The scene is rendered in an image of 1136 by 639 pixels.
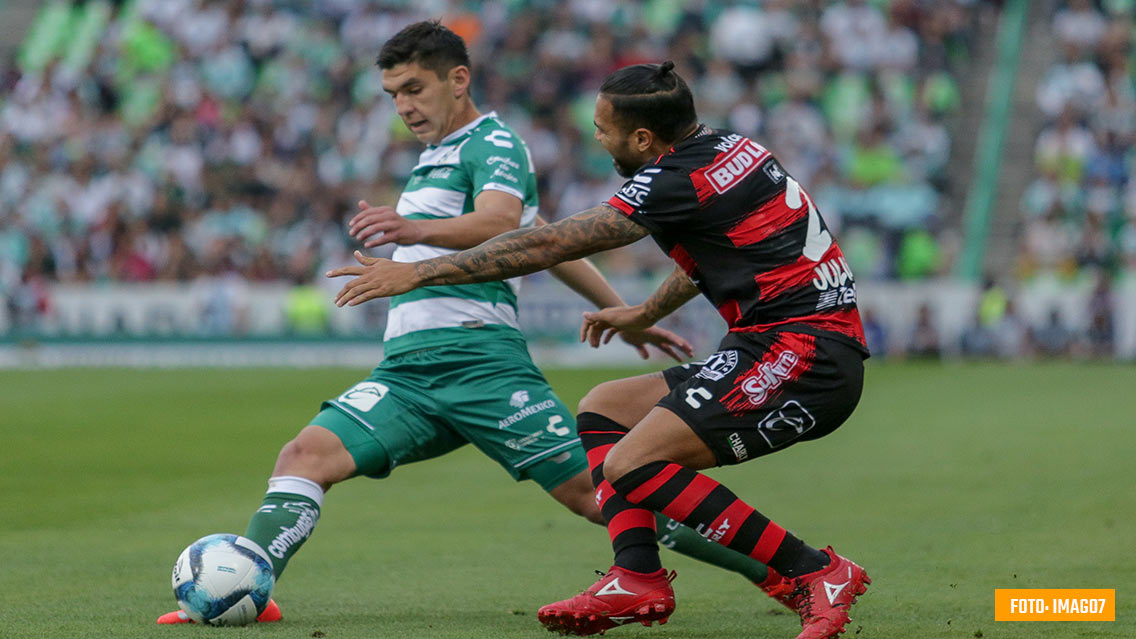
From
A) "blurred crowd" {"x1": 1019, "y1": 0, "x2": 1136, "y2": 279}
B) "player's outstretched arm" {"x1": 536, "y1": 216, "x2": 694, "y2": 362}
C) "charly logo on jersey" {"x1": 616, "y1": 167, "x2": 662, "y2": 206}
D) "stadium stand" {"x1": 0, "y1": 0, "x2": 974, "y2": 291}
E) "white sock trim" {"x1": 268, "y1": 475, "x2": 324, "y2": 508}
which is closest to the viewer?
"charly logo on jersey" {"x1": 616, "y1": 167, "x2": 662, "y2": 206}

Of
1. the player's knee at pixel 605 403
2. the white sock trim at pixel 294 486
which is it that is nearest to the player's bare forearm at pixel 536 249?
the player's knee at pixel 605 403

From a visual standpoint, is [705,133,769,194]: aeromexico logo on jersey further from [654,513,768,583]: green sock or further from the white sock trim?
the white sock trim

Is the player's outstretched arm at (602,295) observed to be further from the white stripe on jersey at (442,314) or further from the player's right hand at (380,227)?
the player's right hand at (380,227)

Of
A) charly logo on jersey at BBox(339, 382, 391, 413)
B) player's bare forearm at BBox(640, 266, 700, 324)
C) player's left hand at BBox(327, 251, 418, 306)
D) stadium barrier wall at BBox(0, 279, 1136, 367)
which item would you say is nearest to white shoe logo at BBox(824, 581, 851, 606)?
player's bare forearm at BBox(640, 266, 700, 324)

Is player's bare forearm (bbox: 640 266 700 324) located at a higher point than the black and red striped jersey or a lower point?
lower

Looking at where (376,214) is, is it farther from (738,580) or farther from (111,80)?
(111,80)

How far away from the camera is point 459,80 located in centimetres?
636

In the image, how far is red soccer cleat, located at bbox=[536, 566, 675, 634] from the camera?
521 cm

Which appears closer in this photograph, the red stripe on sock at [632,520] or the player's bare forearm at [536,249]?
the player's bare forearm at [536,249]

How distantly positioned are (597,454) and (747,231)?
1.03 metres

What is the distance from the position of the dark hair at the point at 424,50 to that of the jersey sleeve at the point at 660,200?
157 centimetres

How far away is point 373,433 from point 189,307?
786 inches

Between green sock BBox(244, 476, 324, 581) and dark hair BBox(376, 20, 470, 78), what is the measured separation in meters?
1.75

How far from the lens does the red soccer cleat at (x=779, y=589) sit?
537 centimetres
